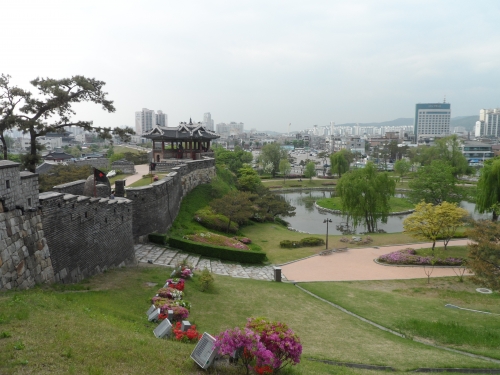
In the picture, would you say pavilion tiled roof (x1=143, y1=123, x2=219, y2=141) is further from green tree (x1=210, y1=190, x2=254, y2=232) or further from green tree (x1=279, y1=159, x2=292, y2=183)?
green tree (x1=279, y1=159, x2=292, y2=183)

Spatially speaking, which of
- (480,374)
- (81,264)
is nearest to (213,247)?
(81,264)

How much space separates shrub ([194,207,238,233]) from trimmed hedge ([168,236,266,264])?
186 inches

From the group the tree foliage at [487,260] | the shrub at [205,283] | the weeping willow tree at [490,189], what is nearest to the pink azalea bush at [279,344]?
the shrub at [205,283]

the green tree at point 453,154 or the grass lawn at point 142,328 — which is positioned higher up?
the green tree at point 453,154

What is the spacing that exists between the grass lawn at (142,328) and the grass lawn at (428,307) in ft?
2.89

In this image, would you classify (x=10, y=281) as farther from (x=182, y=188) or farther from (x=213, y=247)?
(x=182, y=188)

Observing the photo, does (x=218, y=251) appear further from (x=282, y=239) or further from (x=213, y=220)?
(x=282, y=239)

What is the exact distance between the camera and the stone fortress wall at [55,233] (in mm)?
8055

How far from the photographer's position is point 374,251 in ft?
73.5

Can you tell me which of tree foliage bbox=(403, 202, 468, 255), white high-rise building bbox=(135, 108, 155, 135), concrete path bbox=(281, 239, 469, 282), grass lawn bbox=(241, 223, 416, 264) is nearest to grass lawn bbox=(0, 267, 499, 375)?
concrete path bbox=(281, 239, 469, 282)

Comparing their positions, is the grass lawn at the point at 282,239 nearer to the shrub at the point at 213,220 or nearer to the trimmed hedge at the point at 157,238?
the shrub at the point at 213,220

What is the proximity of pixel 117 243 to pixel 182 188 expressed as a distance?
42.4 ft

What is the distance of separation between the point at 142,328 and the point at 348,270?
13370 mm

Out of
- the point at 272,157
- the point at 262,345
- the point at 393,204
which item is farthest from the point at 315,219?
the point at 272,157
